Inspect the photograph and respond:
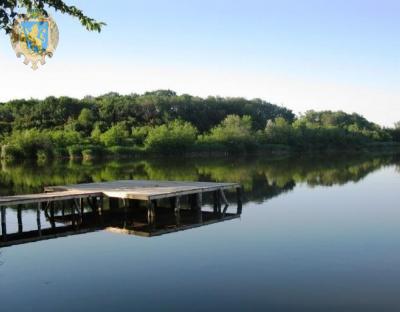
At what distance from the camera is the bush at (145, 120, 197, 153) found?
245ft

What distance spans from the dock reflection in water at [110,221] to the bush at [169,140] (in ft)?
174

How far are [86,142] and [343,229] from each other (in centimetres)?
5969

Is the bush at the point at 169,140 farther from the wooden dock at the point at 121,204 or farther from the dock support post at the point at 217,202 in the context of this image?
the dock support post at the point at 217,202

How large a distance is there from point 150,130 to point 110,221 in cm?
6319

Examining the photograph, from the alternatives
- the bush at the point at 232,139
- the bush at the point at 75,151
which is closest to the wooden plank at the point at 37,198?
the bush at the point at 75,151

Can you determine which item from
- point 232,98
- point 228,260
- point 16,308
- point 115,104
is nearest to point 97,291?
point 16,308

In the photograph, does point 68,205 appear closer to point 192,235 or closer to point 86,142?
point 192,235

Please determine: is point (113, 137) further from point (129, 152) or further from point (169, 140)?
point (169, 140)

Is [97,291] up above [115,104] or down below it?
below

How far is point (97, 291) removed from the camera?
1053 centimetres

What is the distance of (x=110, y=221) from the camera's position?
18.2 meters

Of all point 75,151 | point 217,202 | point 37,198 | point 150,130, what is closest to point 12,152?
point 75,151

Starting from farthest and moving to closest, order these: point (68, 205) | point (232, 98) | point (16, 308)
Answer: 1. point (232, 98)
2. point (68, 205)
3. point (16, 308)

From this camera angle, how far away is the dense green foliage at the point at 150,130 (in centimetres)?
6988
